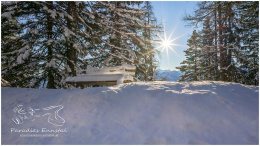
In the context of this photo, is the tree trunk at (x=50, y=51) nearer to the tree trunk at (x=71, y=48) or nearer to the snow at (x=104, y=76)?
the tree trunk at (x=71, y=48)

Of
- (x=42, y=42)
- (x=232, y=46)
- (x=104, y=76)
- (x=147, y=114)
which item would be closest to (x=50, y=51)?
(x=42, y=42)

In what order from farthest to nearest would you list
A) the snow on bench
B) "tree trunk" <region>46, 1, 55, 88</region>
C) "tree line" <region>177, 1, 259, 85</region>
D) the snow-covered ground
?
"tree line" <region>177, 1, 259, 85</region>, "tree trunk" <region>46, 1, 55, 88</region>, the snow on bench, the snow-covered ground

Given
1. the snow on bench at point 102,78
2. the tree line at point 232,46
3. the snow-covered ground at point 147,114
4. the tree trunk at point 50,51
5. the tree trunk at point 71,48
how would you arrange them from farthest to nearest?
the tree line at point 232,46, the tree trunk at point 71,48, the tree trunk at point 50,51, the snow on bench at point 102,78, the snow-covered ground at point 147,114

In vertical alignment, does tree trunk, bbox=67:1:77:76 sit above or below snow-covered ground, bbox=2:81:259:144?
above

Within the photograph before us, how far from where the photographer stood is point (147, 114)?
328 inches

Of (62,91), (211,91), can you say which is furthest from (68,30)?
(211,91)

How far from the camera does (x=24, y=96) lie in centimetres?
1027

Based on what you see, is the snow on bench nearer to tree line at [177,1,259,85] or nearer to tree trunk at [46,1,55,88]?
tree trunk at [46,1,55,88]

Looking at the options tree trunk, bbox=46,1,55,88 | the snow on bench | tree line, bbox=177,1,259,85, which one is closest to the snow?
the snow on bench

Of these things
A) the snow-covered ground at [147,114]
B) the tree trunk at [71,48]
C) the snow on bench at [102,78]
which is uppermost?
the tree trunk at [71,48]

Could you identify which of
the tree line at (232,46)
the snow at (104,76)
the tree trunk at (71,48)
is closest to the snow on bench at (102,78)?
the snow at (104,76)

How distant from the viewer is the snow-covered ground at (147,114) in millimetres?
7363

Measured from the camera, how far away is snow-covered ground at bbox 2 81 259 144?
736 cm

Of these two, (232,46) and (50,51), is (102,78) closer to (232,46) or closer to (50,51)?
(50,51)
